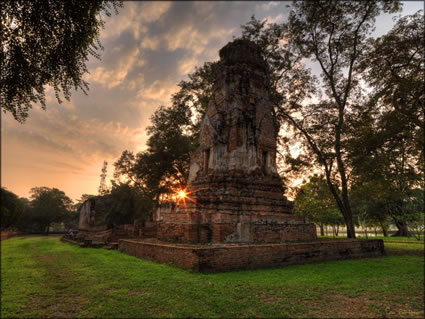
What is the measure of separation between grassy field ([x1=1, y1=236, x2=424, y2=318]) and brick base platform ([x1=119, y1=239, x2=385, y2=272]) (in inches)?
13.1

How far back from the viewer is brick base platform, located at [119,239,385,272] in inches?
245

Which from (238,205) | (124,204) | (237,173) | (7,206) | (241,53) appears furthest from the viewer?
(124,204)

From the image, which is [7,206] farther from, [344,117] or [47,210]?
[344,117]

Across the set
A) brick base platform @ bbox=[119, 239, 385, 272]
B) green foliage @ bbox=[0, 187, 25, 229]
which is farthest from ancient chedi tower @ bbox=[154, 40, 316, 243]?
green foliage @ bbox=[0, 187, 25, 229]

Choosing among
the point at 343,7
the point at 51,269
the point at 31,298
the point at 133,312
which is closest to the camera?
the point at 133,312

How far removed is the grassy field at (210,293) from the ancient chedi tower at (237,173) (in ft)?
7.91

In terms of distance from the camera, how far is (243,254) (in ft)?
21.8

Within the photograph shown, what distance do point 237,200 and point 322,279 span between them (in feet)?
14.8

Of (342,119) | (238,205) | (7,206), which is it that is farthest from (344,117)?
(7,206)

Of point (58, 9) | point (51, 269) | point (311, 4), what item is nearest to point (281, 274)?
point (51, 269)

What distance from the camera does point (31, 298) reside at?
14.7ft

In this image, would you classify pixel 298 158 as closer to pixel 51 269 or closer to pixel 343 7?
pixel 343 7

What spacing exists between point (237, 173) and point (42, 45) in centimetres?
808

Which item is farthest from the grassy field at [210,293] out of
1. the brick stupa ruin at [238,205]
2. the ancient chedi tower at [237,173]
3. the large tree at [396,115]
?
the large tree at [396,115]
